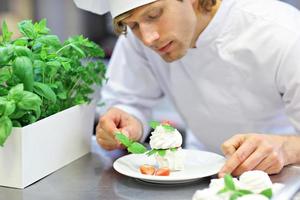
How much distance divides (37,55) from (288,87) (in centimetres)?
61

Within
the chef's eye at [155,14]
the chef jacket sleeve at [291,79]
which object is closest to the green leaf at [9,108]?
the chef's eye at [155,14]

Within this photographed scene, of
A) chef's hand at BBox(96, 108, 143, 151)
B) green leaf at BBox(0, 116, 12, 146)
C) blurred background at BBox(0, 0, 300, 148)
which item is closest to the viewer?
green leaf at BBox(0, 116, 12, 146)

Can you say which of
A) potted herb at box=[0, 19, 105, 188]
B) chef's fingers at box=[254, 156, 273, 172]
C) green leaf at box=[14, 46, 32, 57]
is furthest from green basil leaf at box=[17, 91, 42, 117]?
chef's fingers at box=[254, 156, 273, 172]

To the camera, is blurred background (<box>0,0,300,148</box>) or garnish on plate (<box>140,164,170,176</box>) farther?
blurred background (<box>0,0,300,148</box>)

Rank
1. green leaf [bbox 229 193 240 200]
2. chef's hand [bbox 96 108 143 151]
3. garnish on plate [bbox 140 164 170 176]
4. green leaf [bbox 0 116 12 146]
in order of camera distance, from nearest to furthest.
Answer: green leaf [bbox 229 193 240 200] < green leaf [bbox 0 116 12 146] < garnish on plate [bbox 140 164 170 176] < chef's hand [bbox 96 108 143 151]

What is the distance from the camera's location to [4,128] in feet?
3.49

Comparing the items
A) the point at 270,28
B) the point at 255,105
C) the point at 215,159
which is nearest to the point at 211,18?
the point at 270,28

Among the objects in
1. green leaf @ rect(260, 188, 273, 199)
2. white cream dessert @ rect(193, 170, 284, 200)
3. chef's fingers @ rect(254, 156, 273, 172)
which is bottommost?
chef's fingers @ rect(254, 156, 273, 172)

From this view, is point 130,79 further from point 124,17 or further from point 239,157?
point 239,157

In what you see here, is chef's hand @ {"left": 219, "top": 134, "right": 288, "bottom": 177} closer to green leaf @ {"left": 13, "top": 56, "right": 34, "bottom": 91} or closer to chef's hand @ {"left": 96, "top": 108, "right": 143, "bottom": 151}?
chef's hand @ {"left": 96, "top": 108, "right": 143, "bottom": 151}

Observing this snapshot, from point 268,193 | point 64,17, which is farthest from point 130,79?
point 64,17

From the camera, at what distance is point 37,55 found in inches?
48.1

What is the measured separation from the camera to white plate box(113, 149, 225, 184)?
1.13 m

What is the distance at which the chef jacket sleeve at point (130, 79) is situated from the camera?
1687 mm
